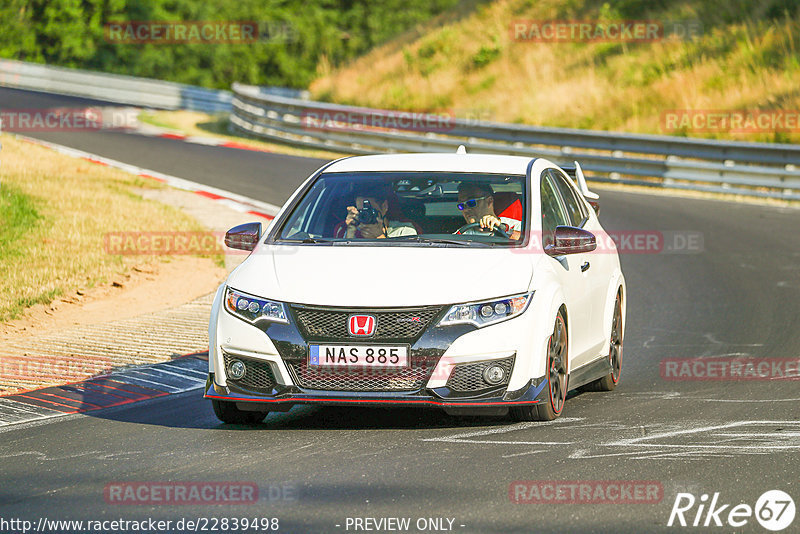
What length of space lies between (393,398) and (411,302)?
549 mm

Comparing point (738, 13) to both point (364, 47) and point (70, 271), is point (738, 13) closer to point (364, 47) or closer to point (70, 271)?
point (70, 271)

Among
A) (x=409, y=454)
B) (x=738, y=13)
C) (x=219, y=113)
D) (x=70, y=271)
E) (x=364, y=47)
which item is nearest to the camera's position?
(x=409, y=454)

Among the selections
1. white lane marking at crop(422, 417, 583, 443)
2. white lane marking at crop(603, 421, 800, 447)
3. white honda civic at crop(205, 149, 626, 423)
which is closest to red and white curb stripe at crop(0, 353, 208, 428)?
white honda civic at crop(205, 149, 626, 423)

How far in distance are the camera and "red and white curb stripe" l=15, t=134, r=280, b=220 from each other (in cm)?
986

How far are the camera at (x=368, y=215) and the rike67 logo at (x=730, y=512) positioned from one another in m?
3.14

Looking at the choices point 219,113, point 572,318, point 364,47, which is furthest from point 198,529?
point 364,47

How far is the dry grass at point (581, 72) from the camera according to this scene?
3006cm

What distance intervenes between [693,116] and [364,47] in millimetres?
50268

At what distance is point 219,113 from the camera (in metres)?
40.4

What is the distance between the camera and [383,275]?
7195mm

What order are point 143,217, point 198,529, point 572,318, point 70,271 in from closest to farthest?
point 198,529 → point 572,318 → point 70,271 → point 143,217

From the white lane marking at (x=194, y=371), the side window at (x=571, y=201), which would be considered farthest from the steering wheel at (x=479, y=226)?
the white lane marking at (x=194, y=371)

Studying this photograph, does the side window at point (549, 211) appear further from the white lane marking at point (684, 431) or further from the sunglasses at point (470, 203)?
the white lane marking at point (684, 431)

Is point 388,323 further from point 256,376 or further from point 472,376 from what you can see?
point 256,376
